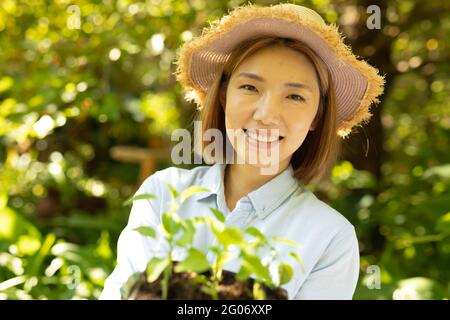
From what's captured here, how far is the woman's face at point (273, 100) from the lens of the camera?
5.20 ft

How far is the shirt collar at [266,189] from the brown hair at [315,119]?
0.06 m

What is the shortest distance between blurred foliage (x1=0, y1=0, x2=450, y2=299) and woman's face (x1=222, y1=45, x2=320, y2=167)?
844 mm

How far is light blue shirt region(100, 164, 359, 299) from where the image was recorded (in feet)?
5.03

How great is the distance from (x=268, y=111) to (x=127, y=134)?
3765mm

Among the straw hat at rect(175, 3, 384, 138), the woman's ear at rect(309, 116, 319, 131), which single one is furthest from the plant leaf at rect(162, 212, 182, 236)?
the woman's ear at rect(309, 116, 319, 131)

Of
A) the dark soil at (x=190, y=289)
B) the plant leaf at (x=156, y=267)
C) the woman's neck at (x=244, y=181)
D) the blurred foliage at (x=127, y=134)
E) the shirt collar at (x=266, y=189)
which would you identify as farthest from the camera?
the blurred foliage at (x=127, y=134)

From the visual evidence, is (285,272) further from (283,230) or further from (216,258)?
(283,230)

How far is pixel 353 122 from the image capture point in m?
1.91

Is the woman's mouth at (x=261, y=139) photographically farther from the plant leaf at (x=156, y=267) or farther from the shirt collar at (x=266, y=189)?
the plant leaf at (x=156, y=267)

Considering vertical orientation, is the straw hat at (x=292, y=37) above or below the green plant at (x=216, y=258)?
above

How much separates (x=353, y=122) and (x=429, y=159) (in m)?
2.01

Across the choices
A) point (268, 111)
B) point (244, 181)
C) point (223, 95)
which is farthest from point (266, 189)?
point (223, 95)

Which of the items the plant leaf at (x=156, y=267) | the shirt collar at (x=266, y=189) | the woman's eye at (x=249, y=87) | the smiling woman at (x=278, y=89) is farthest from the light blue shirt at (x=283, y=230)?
the plant leaf at (x=156, y=267)

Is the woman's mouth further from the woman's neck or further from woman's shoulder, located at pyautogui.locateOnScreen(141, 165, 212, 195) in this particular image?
woman's shoulder, located at pyautogui.locateOnScreen(141, 165, 212, 195)
